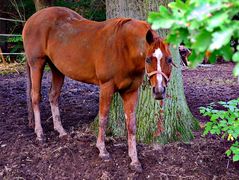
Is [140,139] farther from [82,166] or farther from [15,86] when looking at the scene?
[15,86]

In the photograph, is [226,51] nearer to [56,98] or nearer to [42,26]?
[42,26]

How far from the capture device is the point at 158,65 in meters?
3.10

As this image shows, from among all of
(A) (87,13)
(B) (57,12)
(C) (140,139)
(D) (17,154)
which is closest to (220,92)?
(C) (140,139)

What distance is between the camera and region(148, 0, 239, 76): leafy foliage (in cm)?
124

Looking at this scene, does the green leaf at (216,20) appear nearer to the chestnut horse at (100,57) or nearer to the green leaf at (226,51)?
the green leaf at (226,51)

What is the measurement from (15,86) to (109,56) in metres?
4.06

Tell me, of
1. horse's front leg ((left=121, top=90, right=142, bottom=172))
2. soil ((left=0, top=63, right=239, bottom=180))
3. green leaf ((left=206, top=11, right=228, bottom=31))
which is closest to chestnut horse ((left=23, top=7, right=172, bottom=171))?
horse's front leg ((left=121, top=90, right=142, bottom=172))

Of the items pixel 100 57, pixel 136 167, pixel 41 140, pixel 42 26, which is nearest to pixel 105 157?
pixel 136 167

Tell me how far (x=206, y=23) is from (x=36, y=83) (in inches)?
133

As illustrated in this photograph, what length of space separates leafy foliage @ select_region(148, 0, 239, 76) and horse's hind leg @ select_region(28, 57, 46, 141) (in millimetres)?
3137

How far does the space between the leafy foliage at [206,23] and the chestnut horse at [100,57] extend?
5.57ft

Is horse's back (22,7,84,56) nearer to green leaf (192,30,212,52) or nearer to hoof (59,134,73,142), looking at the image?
hoof (59,134,73,142)

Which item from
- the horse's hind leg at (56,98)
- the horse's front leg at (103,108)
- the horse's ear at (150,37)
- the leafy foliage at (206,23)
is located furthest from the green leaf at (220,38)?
the horse's hind leg at (56,98)

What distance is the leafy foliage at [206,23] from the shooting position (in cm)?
124
